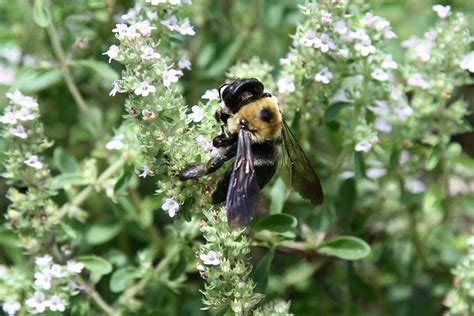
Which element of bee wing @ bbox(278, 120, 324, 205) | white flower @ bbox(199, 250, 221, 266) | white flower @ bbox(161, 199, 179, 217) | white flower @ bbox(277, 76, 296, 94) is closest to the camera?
white flower @ bbox(199, 250, 221, 266)

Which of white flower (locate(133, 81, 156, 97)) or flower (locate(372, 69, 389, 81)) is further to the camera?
flower (locate(372, 69, 389, 81))

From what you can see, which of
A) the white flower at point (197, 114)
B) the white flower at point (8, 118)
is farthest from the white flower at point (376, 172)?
the white flower at point (8, 118)

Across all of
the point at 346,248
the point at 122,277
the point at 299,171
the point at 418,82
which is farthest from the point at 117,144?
the point at 418,82

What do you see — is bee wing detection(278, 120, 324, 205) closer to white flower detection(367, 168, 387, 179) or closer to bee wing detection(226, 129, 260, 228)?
bee wing detection(226, 129, 260, 228)

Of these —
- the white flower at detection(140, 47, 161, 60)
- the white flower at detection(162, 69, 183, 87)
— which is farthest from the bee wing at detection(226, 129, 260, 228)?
the white flower at detection(140, 47, 161, 60)

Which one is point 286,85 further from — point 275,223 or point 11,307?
point 11,307

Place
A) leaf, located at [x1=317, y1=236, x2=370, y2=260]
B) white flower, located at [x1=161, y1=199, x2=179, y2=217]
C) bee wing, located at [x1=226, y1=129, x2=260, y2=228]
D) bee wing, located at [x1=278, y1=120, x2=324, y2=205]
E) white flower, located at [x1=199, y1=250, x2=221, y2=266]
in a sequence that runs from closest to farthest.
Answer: bee wing, located at [x1=226, y1=129, x2=260, y2=228], white flower, located at [x1=199, y1=250, x2=221, y2=266], white flower, located at [x1=161, y1=199, x2=179, y2=217], bee wing, located at [x1=278, y1=120, x2=324, y2=205], leaf, located at [x1=317, y1=236, x2=370, y2=260]
